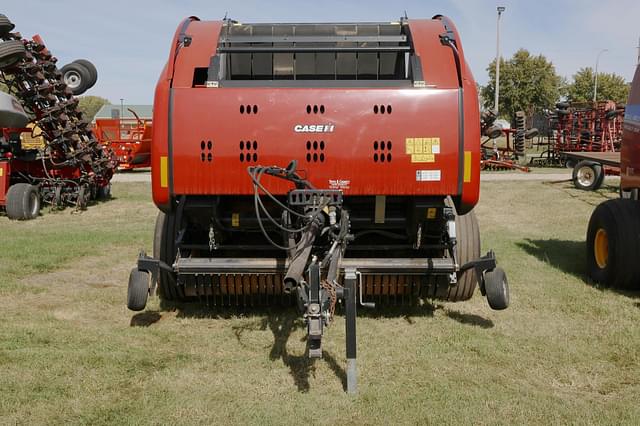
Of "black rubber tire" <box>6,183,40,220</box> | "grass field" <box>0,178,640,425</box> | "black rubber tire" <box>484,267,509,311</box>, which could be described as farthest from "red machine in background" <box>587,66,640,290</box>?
"black rubber tire" <box>6,183,40,220</box>

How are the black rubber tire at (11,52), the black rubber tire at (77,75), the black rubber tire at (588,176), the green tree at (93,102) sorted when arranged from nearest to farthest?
the black rubber tire at (11,52), the black rubber tire at (77,75), the black rubber tire at (588,176), the green tree at (93,102)

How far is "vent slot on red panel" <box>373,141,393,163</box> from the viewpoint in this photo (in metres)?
4.09

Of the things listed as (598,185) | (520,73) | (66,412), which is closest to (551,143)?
(598,185)

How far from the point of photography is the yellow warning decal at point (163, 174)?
13.5ft

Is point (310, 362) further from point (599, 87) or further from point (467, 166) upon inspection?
point (599, 87)

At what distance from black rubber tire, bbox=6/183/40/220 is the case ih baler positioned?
21.9 ft

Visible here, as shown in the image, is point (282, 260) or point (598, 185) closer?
point (282, 260)

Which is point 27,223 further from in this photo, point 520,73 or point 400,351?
point 520,73

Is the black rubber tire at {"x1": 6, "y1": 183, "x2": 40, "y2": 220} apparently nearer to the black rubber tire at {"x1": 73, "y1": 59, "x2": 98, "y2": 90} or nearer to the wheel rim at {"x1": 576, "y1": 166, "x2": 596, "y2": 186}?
the black rubber tire at {"x1": 73, "y1": 59, "x2": 98, "y2": 90}

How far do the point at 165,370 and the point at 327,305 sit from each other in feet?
3.77

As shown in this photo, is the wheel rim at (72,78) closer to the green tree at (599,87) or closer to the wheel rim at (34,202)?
the wheel rim at (34,202)

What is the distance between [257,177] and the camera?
3898mm

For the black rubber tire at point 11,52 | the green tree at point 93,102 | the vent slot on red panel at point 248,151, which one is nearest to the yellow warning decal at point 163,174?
the vent slot on red panel at point 248,151

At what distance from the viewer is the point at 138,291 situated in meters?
4.37
